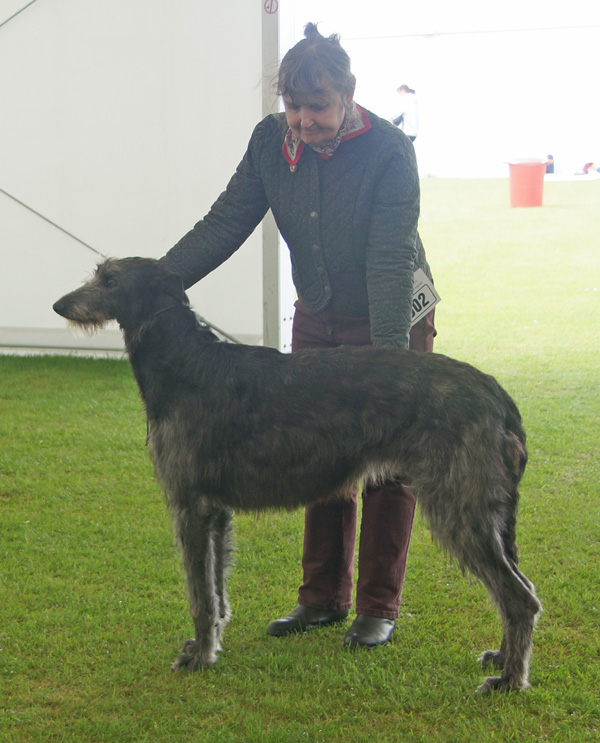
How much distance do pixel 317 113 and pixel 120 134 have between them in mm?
5315

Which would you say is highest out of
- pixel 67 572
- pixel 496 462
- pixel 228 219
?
pixel 228 219

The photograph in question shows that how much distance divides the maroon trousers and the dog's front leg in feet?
1.69

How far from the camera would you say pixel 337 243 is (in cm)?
316

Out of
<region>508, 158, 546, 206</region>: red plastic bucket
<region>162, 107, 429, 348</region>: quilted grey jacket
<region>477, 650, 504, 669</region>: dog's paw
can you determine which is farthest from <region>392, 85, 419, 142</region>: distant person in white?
<region>477, 650, 504, 669</region>: dog's paw

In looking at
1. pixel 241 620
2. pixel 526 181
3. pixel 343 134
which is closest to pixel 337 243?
pixel 343 134

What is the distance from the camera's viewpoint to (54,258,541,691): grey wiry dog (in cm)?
278

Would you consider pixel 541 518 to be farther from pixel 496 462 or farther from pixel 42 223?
pixel 42 223

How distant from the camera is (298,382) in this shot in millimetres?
2867

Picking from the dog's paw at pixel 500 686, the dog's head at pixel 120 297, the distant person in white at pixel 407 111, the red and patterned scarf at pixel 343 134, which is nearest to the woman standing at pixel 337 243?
the red and patterned scarf at pixel 343 134

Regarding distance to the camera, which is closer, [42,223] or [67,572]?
[67,572]

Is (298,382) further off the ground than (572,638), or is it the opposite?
(298,382)

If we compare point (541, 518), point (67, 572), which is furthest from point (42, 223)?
point (541, 518)

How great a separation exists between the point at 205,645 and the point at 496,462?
1.25 metres

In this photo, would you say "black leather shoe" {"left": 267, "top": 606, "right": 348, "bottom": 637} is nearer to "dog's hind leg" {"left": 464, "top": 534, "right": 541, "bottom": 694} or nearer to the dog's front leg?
the dog's front leg
